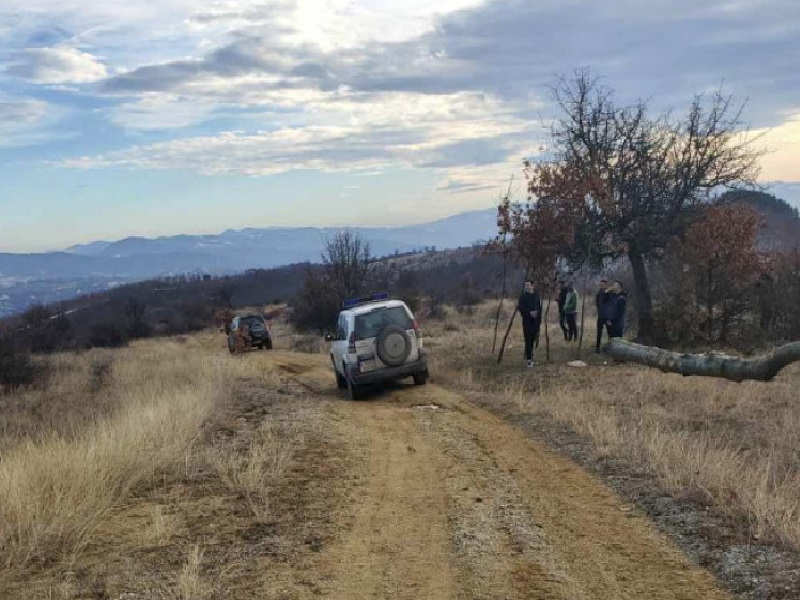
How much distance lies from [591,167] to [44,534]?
17.7 m

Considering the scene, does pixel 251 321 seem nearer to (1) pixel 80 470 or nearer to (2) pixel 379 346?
(2) pixel 379 346

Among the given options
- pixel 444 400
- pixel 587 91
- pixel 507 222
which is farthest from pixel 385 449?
pixel 587 91

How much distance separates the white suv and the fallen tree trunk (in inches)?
170

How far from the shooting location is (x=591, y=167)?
808 inches

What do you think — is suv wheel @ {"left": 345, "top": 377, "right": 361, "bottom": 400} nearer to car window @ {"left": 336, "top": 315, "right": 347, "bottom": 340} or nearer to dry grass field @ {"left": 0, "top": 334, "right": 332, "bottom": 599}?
car window @ {"left": 336, "top": 315, "right": 347, "bottom": 340}

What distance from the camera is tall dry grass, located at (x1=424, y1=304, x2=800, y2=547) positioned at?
6621mm

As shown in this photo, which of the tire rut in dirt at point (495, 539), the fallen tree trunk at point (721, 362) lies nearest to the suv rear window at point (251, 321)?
the fallen tree trunk at point (721, 362)

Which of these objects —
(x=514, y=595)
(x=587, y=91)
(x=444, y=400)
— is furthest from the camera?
(x=587, y=91)

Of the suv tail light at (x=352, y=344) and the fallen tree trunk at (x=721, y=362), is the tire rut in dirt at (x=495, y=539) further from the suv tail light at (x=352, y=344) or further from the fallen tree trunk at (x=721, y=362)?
the suv tail light at (x=352, y=344)

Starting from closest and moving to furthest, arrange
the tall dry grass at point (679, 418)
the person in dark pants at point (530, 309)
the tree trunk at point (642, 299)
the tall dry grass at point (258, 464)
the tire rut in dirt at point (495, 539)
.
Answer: the tire rut in dirt at point (495, 539) → the tall dry grass at point (679, 418) → the tall dry grass at point (258, 464) → the person in dark pants at point (530, 309) → the tree trunk at point (642, 299)

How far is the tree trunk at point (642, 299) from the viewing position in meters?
20.4

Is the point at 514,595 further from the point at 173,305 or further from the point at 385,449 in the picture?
the point at 173,305

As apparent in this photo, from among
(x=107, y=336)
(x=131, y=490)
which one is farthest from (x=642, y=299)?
(x=107, y=336)

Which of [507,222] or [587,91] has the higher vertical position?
[587,91]
